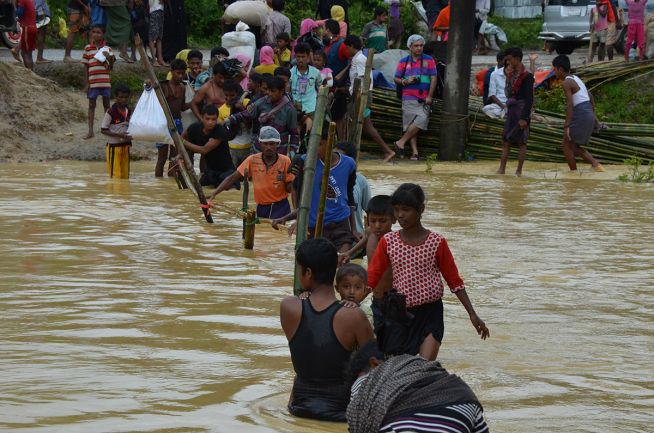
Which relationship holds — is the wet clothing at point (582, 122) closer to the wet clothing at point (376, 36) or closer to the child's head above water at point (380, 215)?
the wet clothing at point (376, 36)

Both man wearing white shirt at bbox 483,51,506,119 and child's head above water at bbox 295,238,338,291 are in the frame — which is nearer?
child's head above water at bbox 295,238,338,291

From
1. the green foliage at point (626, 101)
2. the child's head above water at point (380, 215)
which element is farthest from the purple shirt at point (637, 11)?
the child's head above water at point (380, 215)

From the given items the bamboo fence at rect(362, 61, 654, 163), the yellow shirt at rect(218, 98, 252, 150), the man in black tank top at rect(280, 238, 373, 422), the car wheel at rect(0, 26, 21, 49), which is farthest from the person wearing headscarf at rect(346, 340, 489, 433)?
the car wheel at rect(0, 26, 21, 49)

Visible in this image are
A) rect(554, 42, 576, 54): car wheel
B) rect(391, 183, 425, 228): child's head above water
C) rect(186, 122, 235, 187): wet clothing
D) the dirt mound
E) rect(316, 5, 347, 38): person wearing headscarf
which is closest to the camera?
rect(391, 183, 425, 228): child's head above water

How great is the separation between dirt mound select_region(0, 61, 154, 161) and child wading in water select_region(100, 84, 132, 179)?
2.41m

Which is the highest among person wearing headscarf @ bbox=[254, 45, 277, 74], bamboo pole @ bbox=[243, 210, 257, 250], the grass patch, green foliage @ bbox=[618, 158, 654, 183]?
person wearing headscarf @ bbox=[254, 45, 277, 74]

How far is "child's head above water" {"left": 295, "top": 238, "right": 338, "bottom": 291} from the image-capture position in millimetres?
5578

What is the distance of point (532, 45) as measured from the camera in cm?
2584

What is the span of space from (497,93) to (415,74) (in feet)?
3.68

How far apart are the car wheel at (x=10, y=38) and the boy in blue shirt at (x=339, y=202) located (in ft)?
37.2

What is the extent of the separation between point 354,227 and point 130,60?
38.9 ft

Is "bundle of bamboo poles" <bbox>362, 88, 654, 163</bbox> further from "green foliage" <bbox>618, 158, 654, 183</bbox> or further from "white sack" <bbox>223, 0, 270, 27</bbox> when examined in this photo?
"white sack" <bbox>223, 0, 270, 27</bbox>

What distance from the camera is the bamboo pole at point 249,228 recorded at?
10170 millimetres

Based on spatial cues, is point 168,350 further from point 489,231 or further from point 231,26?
point 231,26
